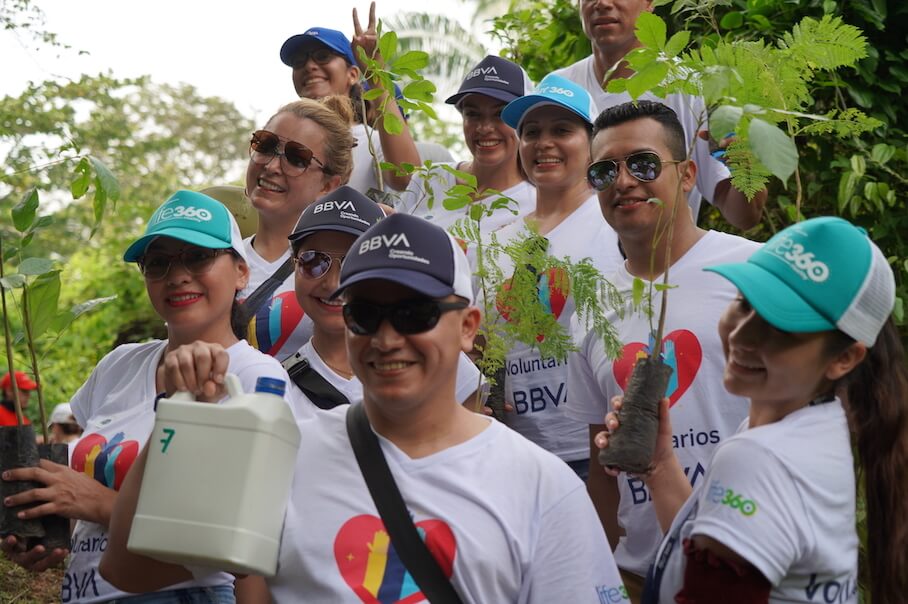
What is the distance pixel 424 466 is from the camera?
3.06 m

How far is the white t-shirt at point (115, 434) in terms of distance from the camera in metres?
3.59

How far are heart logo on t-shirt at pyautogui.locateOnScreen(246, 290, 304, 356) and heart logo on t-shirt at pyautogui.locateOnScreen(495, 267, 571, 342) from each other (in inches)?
34.8

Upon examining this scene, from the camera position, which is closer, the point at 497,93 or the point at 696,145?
the point at 696,145

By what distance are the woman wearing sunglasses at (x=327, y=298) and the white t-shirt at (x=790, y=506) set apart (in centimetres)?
136

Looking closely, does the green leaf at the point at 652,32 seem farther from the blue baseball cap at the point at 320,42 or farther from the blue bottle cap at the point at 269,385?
the blue baseball cap at the point at 320,42

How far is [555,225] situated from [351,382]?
1.37 meters

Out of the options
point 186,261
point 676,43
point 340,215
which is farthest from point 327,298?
point 676,43

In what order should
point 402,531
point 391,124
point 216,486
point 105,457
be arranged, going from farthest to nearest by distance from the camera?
point 391,124
point 105,457
point 402,531
point 216,486

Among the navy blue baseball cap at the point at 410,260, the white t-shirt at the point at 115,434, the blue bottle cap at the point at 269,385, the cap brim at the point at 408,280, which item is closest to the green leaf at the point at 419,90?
the white t-shirt at the point at 115,434

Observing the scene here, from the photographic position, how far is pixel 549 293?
4.68 metres

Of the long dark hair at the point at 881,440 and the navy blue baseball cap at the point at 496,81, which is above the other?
the navy blue baseball cap at the point at 496,81

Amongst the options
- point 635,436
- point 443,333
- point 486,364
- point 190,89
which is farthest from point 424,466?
point 190,89

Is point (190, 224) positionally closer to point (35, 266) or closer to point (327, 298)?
point (35, 266)

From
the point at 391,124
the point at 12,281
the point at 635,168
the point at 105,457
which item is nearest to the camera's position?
the point at 105,457
